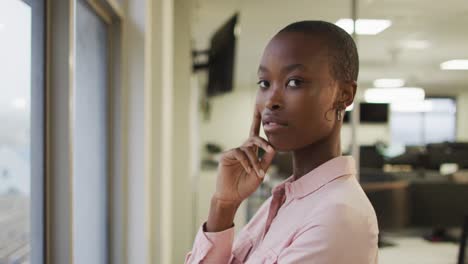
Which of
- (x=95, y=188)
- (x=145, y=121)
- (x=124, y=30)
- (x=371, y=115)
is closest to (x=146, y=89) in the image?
(x=145, y=121)

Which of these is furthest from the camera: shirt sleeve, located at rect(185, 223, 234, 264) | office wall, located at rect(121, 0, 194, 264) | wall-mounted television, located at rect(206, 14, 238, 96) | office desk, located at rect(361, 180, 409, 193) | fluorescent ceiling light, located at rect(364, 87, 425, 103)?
fluorescent ceiling light, located at rect(364, 87, 425, 103)

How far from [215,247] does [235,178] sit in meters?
0.13

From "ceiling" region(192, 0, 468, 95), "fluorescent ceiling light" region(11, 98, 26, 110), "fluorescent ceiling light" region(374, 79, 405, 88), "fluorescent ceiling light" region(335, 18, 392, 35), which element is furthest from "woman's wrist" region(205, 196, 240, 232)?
"fluorescent ceiling light" region(374, 79, 405, 88)

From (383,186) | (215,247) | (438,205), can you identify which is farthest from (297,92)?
(438,205)

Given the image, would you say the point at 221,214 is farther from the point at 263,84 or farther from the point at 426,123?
the point at 426,123

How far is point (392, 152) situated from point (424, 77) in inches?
126

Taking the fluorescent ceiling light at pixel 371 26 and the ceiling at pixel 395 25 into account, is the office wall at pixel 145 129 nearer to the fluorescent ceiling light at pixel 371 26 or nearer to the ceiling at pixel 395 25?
the ceiling at pixel 395 25

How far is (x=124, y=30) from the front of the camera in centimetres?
181

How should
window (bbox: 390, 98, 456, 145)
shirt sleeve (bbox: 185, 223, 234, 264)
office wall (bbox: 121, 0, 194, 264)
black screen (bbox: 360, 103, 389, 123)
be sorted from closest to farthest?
shirt sleeve (bbox: 185, 223, 234, 264) → office wall (bbox: 121, 0, 194, 264) → window (bbox: 390, 98, 456, 145) → black screen (bbox: 360, 103, 389, 123)

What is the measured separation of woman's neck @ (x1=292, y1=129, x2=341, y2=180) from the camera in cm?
71

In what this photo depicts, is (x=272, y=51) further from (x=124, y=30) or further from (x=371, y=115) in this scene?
(x=371, y=115)

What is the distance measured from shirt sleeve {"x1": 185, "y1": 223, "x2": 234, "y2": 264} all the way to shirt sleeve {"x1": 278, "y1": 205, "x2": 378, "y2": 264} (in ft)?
0.72

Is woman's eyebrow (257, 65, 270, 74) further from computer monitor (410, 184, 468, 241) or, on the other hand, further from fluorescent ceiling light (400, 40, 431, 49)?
computer monitor (410, 184, 468, 241)

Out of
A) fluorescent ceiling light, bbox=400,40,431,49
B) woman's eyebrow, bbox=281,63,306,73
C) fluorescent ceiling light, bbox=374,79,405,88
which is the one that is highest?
fluorescent ceiling light, bbox=400,40,431,49
